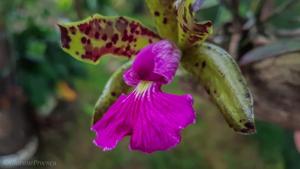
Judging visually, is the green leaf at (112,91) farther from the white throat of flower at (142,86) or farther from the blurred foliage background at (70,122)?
the blurred foliage background at (70,122)

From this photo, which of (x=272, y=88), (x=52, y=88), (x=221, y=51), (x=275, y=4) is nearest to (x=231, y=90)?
(x=221, y=51)

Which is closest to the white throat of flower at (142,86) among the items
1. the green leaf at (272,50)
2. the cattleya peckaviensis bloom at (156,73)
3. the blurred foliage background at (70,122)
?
the cattleya peckaviensis bloom at (156,73)

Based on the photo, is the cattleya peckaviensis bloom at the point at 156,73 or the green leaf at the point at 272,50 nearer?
the cattleya peckaviensis bloom at the point at 156,73

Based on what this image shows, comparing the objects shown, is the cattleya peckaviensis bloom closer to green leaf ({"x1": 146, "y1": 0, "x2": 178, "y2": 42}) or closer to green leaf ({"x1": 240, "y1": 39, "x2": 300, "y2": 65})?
green leaf ({"x1": 146, "y1": 0, "x2": 178, "y2": 42})

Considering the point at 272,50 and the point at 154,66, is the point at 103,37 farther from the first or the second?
the point at 272,50

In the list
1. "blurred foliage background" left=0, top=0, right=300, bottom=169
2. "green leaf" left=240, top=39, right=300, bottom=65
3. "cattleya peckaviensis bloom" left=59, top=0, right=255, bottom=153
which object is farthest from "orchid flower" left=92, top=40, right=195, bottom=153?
"blurred foliage background" left=0, top=0, right=300, bottom=169

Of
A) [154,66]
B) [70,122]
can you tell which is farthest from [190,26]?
[70,122]
